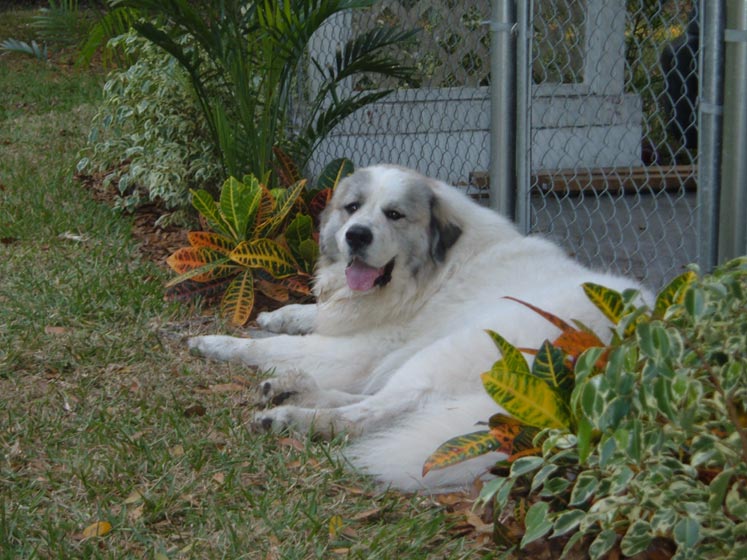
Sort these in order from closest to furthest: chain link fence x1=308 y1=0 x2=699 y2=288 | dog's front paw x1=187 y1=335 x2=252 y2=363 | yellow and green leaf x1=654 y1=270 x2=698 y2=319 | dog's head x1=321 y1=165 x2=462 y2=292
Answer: yellow and green leaf x1=654 y1=270 x2=698 y2=319, dog's head x1=321 y1=165 x2=462 y2=292, dog's front paw x1=187 y1=335 x2=252 y2=363, chain link fence x1=308 y1=0 x2=699 y2=288

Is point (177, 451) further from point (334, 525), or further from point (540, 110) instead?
point (540, 110)

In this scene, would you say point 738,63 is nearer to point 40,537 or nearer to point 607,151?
point 40,537

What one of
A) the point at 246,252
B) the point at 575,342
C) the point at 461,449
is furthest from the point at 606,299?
the point at 246,252

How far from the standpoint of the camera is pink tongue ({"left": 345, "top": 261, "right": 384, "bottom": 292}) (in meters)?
3.38

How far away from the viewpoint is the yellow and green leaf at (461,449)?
2152mm

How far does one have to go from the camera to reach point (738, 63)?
3053mm

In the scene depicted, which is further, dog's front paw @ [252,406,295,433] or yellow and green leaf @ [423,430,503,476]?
dog's front paw @ [252,406,295,433]

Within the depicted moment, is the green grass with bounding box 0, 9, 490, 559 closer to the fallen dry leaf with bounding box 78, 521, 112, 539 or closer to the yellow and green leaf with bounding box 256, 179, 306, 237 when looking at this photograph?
the fallen dry leaf with bounding box 78, 521, 112, 539

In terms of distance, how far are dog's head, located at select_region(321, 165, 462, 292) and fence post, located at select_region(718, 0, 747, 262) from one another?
994mm

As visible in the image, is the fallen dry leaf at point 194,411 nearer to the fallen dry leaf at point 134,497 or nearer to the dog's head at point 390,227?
the fallen dry leaf at point 134,497

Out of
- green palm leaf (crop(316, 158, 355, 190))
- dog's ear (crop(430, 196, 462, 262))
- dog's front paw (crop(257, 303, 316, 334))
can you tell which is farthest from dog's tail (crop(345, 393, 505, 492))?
green palm leaf (crop(316, 158, 355, 190))

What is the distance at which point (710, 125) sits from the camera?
323 cm

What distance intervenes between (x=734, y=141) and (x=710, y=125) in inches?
5.5

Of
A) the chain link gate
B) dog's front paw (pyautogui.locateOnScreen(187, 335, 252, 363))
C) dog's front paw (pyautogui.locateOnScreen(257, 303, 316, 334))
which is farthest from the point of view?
the chain link gate
